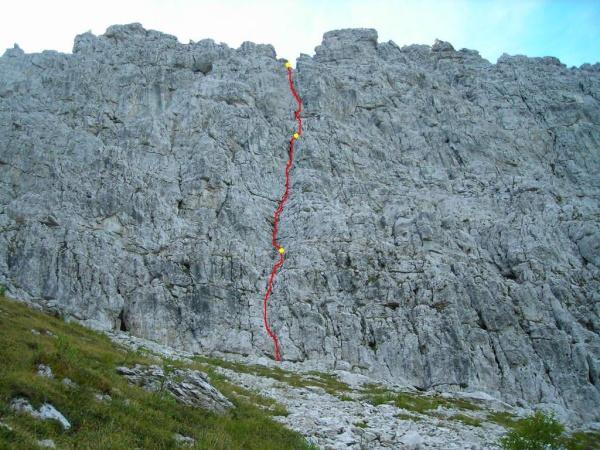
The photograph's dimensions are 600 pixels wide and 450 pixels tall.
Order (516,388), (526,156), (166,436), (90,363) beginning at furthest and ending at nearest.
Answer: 1. (526,156)
2. (516,388)
3. (90,363)
4. (166,436)

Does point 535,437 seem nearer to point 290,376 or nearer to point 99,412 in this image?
point 290,376

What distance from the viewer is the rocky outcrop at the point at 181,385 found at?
1845cm

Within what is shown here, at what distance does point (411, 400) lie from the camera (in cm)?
3312

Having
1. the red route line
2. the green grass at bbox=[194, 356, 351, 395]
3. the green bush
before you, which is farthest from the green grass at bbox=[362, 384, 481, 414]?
the red route line

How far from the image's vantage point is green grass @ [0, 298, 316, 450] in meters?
12.1

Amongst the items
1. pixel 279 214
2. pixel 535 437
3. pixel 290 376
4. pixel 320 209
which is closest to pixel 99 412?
pixel 535 437

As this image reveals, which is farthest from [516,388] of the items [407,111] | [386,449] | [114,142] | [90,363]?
[114,142]

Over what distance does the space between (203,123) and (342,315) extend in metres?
32.1

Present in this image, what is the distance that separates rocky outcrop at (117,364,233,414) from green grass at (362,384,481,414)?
44.9 feet

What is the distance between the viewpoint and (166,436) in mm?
14070

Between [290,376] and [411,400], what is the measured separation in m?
8.50

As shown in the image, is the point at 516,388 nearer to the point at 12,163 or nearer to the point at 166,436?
the point at 166,436

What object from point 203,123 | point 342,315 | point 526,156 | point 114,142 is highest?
point 526,156

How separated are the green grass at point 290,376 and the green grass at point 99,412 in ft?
39.1
